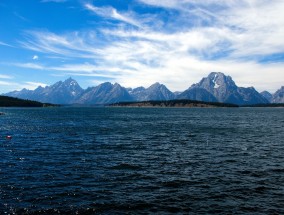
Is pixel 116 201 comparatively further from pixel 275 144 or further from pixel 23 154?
pixel 275 144

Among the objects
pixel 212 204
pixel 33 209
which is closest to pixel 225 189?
pixel 212 204

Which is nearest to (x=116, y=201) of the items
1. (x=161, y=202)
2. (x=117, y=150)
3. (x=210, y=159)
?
(x=161, y=202)

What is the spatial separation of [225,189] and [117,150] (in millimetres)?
30650

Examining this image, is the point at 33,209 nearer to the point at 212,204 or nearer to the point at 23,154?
the point at 212,204

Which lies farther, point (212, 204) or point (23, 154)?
point (23, 154)

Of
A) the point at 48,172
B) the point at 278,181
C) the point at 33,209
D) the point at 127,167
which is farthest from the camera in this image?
the point at 127,167

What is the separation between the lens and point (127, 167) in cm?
4566

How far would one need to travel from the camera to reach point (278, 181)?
126 ft

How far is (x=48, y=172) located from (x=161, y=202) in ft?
61.5

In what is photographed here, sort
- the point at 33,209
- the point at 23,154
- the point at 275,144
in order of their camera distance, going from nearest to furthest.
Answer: the point at 33,209, the point at 23,154, the point at 275,144

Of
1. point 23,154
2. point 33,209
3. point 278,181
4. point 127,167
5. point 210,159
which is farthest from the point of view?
point 23,154

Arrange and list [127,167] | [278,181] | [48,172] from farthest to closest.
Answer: [127,167] → [48,172] → [278,181]

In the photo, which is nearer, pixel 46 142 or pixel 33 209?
pixel 33 209

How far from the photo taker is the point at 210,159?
5238 cm
